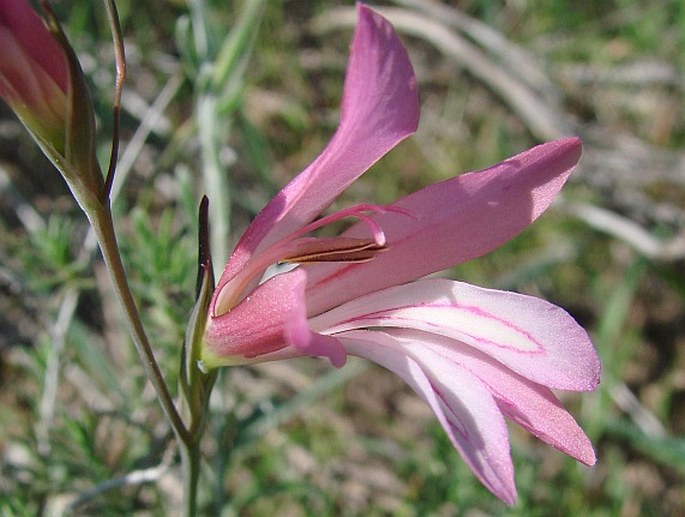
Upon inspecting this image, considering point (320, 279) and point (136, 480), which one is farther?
point (136, 480)

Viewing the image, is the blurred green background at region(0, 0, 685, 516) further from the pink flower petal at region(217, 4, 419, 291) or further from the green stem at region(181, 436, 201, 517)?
the pink flower petal at region(217, 4, 419, 291)

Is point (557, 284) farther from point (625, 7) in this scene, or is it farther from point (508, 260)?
point (625, 7)

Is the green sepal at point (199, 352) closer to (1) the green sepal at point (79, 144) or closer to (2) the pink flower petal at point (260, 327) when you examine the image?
(2) the pink flower petal at point (260, 327)

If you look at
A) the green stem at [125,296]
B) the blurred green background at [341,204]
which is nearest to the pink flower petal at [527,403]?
the green stem at [125,296]

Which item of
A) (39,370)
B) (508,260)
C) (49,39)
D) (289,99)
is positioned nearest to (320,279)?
(49,39)

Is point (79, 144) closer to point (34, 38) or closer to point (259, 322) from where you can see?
point (34, 38)
